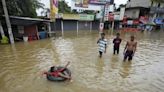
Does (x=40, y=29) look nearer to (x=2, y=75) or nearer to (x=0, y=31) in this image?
(x=0, y=31)

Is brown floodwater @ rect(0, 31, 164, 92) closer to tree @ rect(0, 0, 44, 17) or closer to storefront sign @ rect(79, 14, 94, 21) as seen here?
tree @ rect(0, 0, 44, 17)

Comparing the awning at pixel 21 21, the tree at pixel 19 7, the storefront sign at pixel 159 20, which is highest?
the tree at pixel 19 7

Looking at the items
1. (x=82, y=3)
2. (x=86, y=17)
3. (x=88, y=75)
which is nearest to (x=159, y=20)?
(x=86, y=17)

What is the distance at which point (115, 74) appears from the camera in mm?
8102

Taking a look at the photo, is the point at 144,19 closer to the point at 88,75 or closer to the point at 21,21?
the point at 21,21

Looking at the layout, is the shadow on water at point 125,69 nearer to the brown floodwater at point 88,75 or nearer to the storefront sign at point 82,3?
the brown floodwater at point 88,75

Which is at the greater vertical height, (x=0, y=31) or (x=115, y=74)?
(x=0, y=31)

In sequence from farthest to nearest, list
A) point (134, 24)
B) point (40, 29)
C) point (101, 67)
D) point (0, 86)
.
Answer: point (134, 24)
point (40, 29)
point (101, 67)
point (0, 86)

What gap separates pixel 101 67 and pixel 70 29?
24026 mm

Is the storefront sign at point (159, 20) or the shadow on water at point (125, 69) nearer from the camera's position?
the shadow on water at point (125, 69)

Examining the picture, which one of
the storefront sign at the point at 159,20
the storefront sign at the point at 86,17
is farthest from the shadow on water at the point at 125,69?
→ the storefront sign at the point at 159,20

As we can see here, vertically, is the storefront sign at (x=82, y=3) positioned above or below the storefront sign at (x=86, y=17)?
above

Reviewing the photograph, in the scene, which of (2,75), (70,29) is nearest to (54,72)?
(2,75)

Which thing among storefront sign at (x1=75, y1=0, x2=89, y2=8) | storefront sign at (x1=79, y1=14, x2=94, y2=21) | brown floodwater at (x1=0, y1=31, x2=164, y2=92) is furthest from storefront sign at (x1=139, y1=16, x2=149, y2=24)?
brown floodwater at (x1=0, y1=31, x2=164, y2=92)
